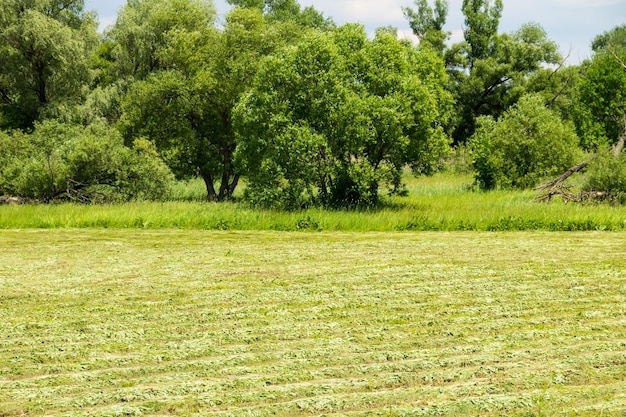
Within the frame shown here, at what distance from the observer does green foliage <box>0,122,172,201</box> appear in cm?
2111

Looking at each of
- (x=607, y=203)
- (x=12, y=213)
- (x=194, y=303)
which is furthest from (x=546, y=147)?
(x=194, y=303)

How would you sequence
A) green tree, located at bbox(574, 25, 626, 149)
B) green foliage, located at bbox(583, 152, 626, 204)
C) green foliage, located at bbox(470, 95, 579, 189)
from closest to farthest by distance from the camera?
1. green foliage, located at bbox(583, 152, 626, 204)
2. green foliage, located at bbox(470, 95, 579, 189)
3. green tree, located at bbox(574, 25, 626, 149)

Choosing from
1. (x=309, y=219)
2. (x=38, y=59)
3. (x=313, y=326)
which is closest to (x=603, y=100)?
(x=309, y=219)

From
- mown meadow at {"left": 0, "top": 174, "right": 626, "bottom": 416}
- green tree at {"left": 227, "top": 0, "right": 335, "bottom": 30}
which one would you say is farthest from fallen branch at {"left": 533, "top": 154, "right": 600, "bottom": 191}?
green tree at {"left": 227, "top": 0, "right": 335, "bottom": 30}

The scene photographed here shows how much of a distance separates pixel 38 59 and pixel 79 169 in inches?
416

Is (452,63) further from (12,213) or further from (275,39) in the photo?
(12,213)

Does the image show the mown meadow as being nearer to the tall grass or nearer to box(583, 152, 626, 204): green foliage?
the tall grass

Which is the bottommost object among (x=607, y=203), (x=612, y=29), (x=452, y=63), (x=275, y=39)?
(x=607, y=203)

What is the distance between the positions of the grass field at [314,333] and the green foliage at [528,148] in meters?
16.2

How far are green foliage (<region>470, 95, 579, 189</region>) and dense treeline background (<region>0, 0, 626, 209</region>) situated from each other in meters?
0.06

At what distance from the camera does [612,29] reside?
7662cm

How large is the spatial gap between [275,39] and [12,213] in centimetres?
1371

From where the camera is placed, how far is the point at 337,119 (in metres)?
19.5

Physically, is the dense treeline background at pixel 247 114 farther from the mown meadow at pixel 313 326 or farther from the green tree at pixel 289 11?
the green tree at pixel 289 11
